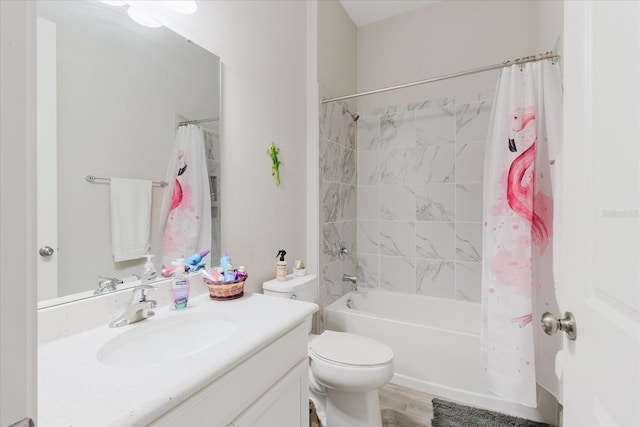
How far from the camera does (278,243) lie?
1855mm

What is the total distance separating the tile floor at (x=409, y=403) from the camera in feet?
5.45

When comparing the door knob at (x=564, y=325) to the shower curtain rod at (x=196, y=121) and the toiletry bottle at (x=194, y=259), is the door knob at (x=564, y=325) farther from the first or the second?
the shower curtain rod at (x=196, y=121)

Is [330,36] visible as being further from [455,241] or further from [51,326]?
[51,326]


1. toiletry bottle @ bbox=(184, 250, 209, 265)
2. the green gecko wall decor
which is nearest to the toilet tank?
toiletry bottle @ bbox=(184, 250, 209, 265)

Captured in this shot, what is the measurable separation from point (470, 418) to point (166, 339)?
168 cm

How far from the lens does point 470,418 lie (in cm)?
164

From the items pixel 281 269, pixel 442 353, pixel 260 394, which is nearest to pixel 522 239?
pixel 442 353

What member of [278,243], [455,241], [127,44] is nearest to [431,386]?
[455,241]

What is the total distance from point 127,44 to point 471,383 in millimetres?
2418

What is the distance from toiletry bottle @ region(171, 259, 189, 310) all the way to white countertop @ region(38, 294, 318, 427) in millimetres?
140

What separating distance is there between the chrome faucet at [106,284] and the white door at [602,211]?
1315 mm
